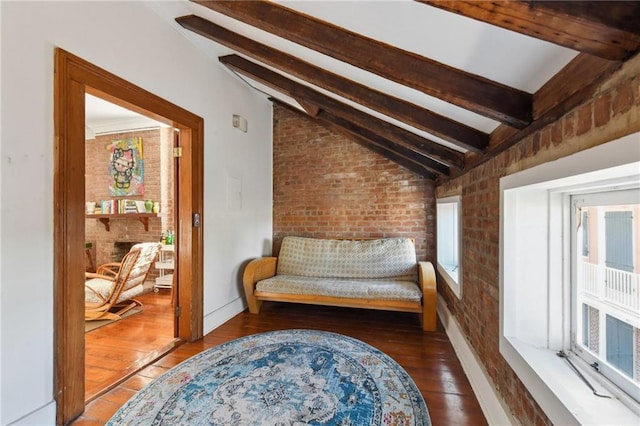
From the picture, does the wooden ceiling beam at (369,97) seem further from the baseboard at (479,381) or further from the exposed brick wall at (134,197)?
the exposed brick wall at (134,197)

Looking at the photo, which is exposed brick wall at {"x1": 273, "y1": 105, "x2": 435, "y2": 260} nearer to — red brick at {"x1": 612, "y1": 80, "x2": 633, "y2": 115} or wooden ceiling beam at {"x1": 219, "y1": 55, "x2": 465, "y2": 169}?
wooden ceiling beam at {"x1": 219, "y1": 55, "x2": 465, "y2": 169}

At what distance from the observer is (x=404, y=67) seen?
3.83 feet

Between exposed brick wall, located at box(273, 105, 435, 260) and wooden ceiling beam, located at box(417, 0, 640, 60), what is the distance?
3.08m

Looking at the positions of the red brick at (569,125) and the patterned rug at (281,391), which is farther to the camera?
the patterned rug at (281,391)

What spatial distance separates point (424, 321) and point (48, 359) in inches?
111

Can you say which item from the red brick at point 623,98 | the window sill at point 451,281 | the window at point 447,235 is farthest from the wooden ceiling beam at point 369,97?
the window at point 447,235

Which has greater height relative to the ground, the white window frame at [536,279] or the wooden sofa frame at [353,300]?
the white window frame at [536,279]

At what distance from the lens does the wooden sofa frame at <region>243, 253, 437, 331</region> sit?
2.64 metres

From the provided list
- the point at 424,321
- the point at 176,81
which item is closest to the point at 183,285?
the point at 176,81

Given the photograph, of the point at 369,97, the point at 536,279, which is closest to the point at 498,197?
the point at 536,279

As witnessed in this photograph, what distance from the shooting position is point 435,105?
1.56 meters

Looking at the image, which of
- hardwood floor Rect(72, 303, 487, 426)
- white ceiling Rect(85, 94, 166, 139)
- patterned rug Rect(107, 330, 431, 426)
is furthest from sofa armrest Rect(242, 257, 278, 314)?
white ceiling Rect(85, 94, 166, 139)

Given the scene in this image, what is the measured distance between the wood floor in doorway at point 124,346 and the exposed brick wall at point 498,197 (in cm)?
241

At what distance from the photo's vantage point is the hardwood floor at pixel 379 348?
159 cm
